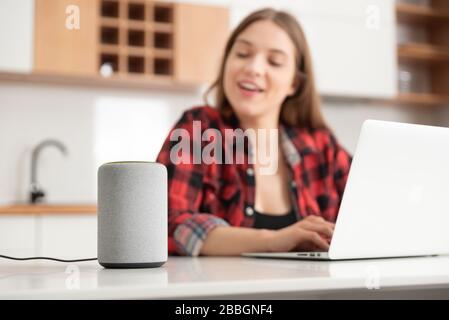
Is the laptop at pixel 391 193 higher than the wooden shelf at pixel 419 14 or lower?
lower

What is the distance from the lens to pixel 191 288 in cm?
65

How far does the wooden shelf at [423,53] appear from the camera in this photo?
3.76 metres

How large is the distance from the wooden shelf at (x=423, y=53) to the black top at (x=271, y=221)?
7.73ft

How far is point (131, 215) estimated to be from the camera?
34.6 inches

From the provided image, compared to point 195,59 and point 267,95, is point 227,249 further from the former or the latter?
point 195,59

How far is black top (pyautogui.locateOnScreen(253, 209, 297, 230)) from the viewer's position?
1.68 m

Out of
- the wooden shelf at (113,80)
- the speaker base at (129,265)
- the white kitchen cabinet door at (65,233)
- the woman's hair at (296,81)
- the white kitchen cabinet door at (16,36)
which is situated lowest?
the white kitchen cabinet door at (65,233)

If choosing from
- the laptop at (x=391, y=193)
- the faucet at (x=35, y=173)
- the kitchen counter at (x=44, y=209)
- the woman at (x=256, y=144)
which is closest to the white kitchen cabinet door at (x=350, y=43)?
the faucet at (x=35, y=173)

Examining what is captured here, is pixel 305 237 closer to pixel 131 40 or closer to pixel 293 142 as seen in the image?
pixel 293 142

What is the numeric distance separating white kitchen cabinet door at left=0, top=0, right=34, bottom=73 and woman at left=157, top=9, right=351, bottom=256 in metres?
1.41

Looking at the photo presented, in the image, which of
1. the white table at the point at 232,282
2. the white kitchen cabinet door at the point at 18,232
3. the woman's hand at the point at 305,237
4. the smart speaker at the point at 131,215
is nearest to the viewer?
the white table at the point at 232,282

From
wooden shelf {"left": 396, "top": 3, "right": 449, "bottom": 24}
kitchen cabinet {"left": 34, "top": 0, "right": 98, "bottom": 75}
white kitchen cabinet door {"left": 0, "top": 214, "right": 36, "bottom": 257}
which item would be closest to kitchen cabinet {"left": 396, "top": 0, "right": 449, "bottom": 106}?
wooden shelf {"left": 396, "top": 3, "right": 449, "bottom": 24}

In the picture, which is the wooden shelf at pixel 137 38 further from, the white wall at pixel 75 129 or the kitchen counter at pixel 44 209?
the kitchen counter at pixel 44 209
